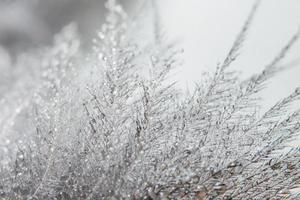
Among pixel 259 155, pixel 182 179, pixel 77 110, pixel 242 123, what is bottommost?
pixel 182 179

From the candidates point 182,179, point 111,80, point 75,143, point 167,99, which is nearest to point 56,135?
point 75,143

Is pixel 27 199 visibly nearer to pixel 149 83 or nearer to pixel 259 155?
pixel 149 83

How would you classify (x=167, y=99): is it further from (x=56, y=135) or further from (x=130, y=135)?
(x=56, y=135)

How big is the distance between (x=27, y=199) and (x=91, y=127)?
0.84 meters

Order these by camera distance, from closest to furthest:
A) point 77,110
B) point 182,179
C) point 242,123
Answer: point 182,179, point 242,123, point 77,110

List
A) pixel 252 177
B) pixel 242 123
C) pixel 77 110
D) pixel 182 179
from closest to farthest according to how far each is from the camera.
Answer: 1. pixel 182 179
2. pixel 252 177
3. pixel 242 123
4. pixel 77 110

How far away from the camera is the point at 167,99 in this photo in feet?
18.1

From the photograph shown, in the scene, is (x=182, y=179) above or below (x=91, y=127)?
below

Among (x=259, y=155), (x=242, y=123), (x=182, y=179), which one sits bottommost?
(x=182, y=179)

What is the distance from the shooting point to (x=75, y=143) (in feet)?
17.9

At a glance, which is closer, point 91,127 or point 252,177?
point 252,177

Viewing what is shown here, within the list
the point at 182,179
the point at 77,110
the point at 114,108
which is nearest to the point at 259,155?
the point at 182,179

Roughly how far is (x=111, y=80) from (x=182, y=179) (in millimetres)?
1496

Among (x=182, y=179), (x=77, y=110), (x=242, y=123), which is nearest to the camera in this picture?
(x=182, y=179)
